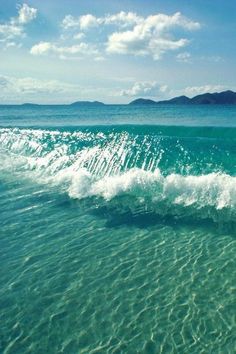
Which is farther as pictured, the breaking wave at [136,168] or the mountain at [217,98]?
the mountain at [217,98]

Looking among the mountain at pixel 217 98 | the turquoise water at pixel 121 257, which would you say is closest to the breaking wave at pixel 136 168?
the turquoise water at pixel 121 257

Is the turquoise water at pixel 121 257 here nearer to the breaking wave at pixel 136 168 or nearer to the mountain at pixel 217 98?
the breaking wave at pixel 136 168

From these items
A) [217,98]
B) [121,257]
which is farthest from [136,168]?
[217,98]

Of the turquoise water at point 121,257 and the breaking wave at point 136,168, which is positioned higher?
the breaking wave at point 136,168

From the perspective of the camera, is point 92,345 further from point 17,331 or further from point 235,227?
point 235,227

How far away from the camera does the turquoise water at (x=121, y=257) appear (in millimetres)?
7629

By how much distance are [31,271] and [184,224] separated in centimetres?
582

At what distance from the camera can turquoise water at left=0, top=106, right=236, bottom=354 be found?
7.63 m

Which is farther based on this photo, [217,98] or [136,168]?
[217,98]

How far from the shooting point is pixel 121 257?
10.8 metres

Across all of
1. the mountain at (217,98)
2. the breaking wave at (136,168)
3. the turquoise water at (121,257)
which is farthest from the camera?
the mountain at (217,98)

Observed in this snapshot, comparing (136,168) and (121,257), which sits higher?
(136,168)

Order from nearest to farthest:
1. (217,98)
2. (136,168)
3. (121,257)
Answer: (121,257), (136,168), (217,98)

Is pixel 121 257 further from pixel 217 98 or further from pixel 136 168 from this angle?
pixel 217 98
